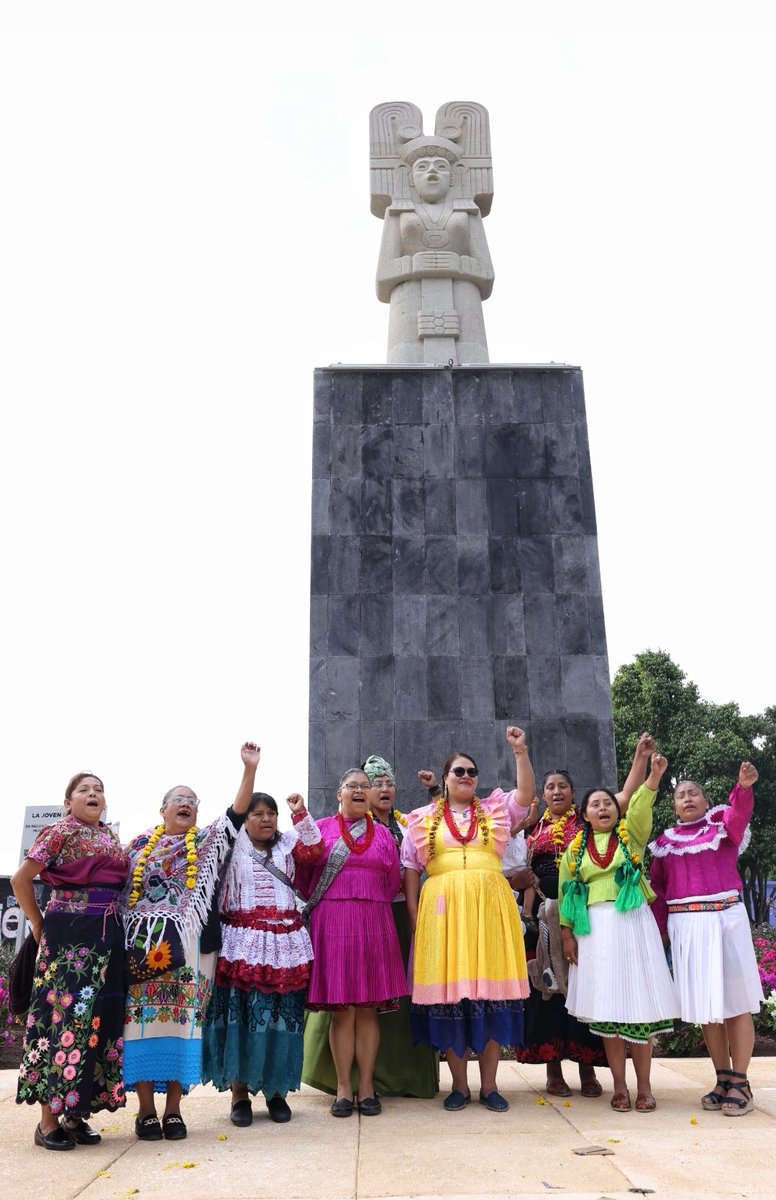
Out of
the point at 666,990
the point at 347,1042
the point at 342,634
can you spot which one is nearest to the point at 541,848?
the point at 666,990

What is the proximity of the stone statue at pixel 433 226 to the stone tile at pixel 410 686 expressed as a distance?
12.9 ft

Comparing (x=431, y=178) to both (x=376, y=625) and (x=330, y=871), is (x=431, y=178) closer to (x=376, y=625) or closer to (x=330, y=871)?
(x=376, y=625)

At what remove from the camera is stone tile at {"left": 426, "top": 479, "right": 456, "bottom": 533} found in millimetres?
10680

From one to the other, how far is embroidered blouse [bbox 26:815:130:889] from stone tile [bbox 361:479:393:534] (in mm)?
6181

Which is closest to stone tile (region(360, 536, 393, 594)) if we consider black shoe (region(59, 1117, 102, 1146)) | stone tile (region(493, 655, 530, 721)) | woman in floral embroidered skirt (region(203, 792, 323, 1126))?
stone tile (region(493, 655, 530, 721))

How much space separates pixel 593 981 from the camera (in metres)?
5.30

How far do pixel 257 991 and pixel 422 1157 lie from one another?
4.23ft

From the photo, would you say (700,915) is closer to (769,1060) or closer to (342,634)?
(769,1060)

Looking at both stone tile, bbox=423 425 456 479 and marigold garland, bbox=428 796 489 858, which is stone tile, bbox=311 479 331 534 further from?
marigold garland, bbox=428 796 489 858

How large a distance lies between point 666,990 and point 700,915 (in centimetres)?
46

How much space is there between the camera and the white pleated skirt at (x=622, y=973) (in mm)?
5184

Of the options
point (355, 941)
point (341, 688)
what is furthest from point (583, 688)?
point (355, 941)

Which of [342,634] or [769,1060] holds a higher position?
[342,634]

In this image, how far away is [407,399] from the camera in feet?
36.7
